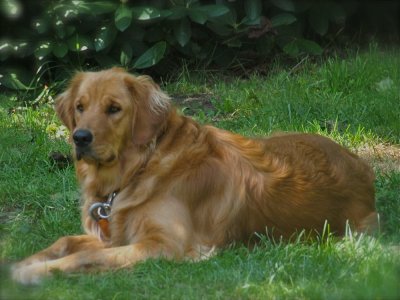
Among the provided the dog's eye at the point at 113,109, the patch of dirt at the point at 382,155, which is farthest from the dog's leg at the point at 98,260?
the patch of dirt at the point at 382,155

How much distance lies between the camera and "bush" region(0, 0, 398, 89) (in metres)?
9.12

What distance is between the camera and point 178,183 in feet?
17.1

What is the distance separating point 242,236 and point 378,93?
345cm

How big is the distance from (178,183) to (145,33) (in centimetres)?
452

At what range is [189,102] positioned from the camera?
28.9ft

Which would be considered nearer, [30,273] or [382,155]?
[30,273]

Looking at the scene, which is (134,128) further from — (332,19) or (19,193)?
(332,19)

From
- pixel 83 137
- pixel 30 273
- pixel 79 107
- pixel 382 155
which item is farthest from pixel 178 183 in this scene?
pixel 382 155

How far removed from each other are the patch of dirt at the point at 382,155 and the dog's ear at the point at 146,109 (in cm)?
218

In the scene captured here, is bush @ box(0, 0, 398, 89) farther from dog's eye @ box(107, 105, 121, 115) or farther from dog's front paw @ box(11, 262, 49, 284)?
dog's front paw @ box(11, 262, 49, 284)

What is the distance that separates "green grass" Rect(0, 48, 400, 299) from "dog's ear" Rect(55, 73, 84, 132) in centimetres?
71

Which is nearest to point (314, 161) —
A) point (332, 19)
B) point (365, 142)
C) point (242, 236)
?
point (242, 236)

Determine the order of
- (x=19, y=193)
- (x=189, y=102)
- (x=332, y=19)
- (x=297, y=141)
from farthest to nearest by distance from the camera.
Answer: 1. (x=332, y=19)
2. (x=189, y=102)
3. (x=19, y=193)
4. (x=297, y=141)

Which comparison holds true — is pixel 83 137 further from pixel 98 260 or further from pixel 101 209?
pixel 98 260
